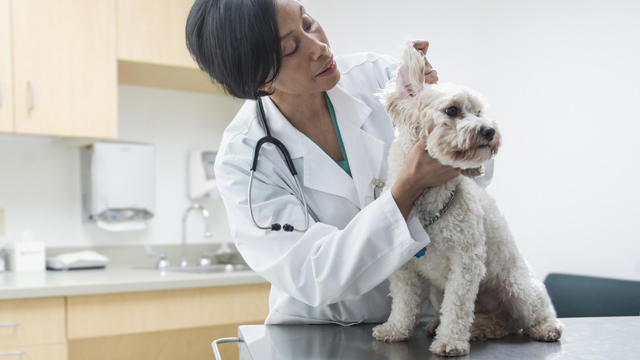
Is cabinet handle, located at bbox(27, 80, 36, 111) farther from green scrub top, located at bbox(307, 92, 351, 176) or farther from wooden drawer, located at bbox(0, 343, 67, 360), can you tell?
green scrub top, located at bbox(307, 92, 351, 176)

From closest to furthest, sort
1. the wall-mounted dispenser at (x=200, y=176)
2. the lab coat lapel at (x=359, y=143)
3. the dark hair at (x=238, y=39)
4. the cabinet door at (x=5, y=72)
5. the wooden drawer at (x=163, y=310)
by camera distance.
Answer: the dark hair at (x=238, y=39) < the lab coat lapel at (x=359, y=143) < the wooden drawer at (x=163, y=310) < the cabinet door at (x=5, y=72) < the wall-mounted dispenser at (x=200, y=176)

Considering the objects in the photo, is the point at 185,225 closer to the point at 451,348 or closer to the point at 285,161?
the point at 285,161

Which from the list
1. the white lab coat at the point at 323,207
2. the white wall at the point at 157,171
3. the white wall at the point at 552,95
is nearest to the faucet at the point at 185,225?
the white wall at the point at 157,171

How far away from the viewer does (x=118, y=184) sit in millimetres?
2572

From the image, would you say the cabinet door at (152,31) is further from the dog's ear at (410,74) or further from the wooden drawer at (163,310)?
the dog's ear at (410,74)

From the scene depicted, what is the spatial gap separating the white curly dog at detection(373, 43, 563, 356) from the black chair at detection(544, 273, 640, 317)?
1383 mm

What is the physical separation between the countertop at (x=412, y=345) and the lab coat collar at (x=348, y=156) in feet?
0.94

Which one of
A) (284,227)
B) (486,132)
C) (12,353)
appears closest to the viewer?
(486,132)

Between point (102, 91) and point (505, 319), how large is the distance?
204 cm

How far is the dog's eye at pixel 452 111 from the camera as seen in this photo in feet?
2.48

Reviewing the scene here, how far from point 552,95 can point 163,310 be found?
2015 mm

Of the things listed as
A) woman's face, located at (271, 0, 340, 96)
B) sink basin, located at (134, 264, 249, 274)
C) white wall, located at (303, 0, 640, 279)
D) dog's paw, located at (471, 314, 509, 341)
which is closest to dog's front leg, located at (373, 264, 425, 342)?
dog's paw, located at (471, 314, 509, 341)

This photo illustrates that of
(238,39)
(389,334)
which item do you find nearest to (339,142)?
(238,39)

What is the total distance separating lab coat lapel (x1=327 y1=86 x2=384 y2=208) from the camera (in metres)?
1.07
